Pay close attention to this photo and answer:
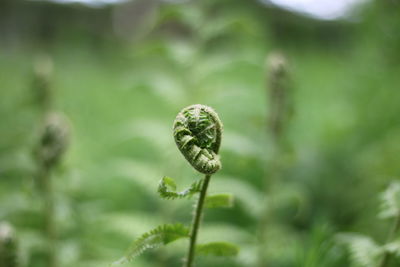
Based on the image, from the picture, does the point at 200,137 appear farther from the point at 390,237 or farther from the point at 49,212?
the point at 49,212

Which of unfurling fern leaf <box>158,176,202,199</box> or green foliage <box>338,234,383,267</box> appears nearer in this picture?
unfurling fern leaf <box>158,176,202,199</box>

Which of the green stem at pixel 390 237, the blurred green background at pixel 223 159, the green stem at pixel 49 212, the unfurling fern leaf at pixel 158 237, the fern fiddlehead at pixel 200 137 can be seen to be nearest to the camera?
the fern fiddlehead at pixel 200 137

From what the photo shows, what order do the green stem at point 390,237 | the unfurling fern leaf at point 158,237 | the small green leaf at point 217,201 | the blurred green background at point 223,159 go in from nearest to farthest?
the unfurling fern leaf at point 158,237 < the small green leaf at point 217,201 < the green stem at point 390,237 < the blurred green background at point 223,159

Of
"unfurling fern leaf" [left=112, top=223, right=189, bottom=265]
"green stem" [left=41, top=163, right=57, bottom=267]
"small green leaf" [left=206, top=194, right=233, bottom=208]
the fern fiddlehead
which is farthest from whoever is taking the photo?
"green stem" [left=41, top=163, right=57, bottom=267]

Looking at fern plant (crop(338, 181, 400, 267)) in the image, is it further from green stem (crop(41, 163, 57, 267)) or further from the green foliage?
green stem (crop(41, 163, 57, 267))

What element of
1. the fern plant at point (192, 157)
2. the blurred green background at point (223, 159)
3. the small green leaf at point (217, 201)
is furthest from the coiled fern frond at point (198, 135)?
the blurred green background at point (223, 159)

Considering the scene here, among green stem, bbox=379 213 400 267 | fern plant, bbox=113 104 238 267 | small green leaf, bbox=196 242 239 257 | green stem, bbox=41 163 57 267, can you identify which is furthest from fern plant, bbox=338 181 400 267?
→ green stem, bbox=41 163 57 267

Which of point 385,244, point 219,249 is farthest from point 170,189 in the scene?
point 385,244

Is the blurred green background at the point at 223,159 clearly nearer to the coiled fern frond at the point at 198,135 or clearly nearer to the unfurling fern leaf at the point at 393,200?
the unfurling fern leaf at the point at 393,200
